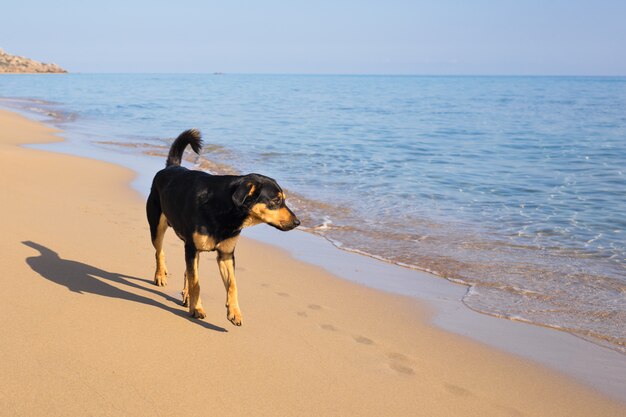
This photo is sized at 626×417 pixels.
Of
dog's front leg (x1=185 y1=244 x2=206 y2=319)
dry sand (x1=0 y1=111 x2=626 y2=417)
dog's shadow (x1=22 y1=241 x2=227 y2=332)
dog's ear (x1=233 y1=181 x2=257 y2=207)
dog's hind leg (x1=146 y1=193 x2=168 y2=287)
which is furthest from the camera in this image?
dog's hind leg (x1=146 y1=193 x2=168 y2=287)

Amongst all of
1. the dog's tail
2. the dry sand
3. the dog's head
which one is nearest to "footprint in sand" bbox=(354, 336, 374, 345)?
the dry sand

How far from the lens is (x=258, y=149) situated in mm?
18266

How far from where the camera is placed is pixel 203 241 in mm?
4543

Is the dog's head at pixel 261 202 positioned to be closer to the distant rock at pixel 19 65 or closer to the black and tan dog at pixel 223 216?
the black and tan dog at pixel 223 216

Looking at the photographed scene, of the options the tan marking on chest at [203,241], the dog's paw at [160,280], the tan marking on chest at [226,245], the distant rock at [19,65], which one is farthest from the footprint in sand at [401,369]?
the distant rock at [19,65]

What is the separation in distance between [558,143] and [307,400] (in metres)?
20.1

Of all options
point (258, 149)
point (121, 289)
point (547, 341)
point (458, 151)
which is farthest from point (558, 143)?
point (121, 289)

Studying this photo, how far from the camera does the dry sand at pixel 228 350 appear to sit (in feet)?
11.3

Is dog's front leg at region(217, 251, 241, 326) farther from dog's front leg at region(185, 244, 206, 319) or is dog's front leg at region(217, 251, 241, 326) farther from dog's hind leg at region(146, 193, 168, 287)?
dog's hind leg at region(146, 193, 168, 287)

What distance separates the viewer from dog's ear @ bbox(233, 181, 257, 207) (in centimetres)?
439

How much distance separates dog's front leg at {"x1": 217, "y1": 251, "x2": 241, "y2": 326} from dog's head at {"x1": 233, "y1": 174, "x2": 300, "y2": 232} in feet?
1.01

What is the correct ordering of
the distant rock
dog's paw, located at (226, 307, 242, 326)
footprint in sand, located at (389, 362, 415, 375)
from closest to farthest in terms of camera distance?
footprint in sand, located at (389, 362, 415, 375), dog's paw, located at (226, 307, 242, 326), the distant rock

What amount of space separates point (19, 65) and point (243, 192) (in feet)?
449

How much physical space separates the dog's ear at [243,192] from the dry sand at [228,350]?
989mm
